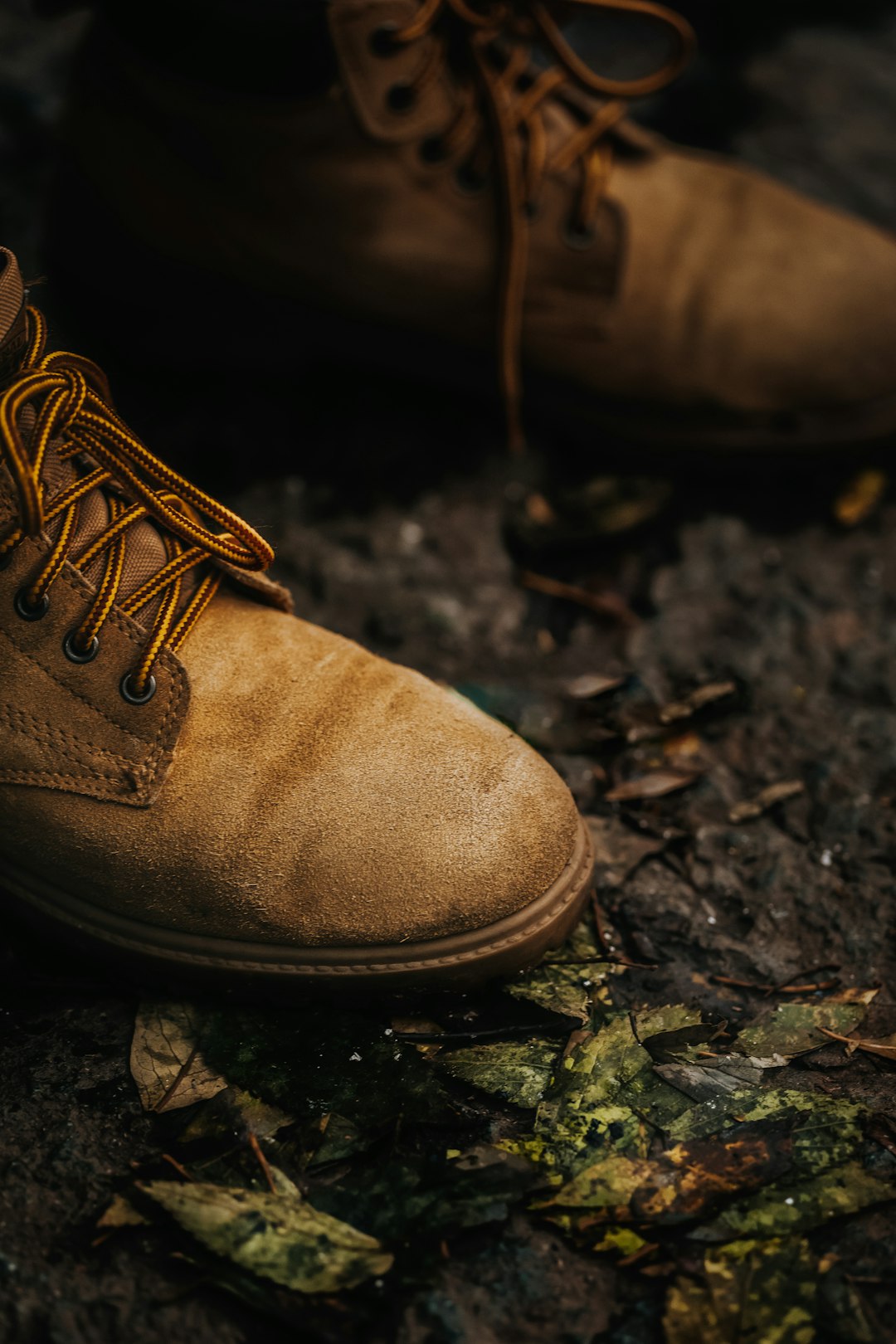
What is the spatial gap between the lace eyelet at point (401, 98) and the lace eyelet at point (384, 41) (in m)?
0.05

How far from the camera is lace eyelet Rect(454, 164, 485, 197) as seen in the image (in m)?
1.86

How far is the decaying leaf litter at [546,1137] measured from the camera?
1.02 m

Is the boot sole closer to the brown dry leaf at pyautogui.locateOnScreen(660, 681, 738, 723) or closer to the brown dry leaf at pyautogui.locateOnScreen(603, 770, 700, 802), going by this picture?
the brown dry leaf at pyautogui.locateOnScreen(603, 770, 700, 802)

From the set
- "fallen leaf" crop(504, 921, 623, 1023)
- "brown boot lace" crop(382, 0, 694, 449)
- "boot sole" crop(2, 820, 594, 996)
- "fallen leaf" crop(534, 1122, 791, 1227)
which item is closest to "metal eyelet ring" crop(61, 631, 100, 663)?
"boot sole" crop(2, 820, 594, 996)

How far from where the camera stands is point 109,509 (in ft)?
4.06

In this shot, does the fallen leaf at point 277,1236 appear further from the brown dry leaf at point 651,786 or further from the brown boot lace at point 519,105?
the brown boot lace at point 519,105

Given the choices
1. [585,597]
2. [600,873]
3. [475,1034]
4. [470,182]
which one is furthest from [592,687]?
[470,182]

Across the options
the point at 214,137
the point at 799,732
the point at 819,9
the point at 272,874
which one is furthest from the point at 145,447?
the point at 819,9

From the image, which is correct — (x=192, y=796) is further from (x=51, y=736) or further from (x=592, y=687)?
(x=592, y=687)

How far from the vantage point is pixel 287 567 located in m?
1.91

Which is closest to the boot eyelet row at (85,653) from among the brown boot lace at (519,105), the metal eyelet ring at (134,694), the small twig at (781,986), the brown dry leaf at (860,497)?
the metal eyelet ring at (134,694)

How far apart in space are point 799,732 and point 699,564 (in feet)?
1.34

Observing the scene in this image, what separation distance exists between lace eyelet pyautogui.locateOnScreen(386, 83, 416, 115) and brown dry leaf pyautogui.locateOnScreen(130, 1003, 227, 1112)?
1399mm

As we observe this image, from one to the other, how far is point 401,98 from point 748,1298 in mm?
1714
